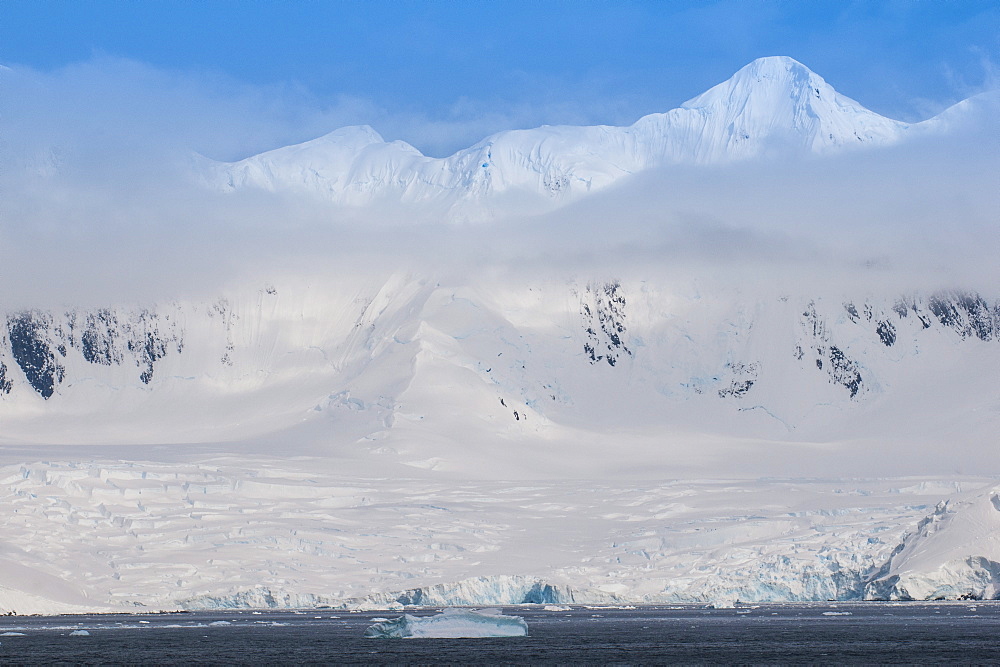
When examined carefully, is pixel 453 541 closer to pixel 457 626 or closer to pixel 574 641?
pixel 457 626

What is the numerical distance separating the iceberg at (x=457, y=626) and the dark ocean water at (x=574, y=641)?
1.02m

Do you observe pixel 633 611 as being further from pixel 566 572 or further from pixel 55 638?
pixel 55 638

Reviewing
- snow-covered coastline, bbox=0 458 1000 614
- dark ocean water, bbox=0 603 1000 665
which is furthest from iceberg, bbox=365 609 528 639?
snow-covered coastline, bbox=0 458 1000 614

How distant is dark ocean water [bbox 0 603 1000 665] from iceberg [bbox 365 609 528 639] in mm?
1019

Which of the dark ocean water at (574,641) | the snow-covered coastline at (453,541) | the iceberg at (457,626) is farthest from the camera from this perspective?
the snow-covered coastline at (453,541)

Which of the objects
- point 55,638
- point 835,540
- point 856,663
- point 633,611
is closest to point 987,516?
point 835,540

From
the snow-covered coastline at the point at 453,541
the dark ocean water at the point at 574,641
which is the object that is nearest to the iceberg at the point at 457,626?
the dark ocean water at the point at 574,641

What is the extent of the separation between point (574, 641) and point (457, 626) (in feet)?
24.9

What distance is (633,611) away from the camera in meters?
144

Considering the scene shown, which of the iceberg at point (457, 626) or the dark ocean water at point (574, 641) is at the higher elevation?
Result: the iceberg at point (457, 626)

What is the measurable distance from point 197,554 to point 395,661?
8077cm

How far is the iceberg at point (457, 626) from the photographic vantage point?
85500 mm

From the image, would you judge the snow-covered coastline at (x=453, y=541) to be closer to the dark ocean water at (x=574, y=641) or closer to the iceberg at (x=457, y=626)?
the dark ocean water at (x=574, y=641)

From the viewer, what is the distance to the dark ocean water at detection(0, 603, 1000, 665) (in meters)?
77.1
